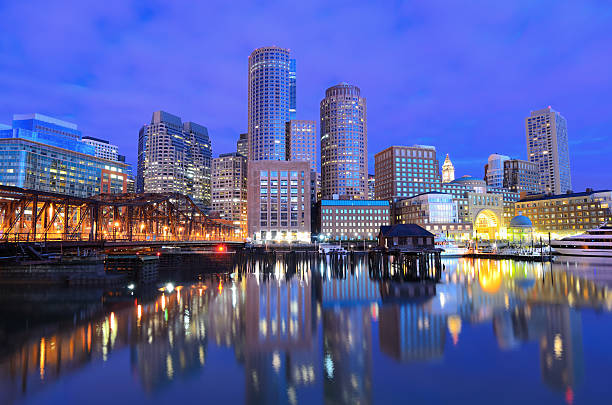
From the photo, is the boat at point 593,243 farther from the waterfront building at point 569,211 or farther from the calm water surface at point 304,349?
the waterfront building at point 569,211

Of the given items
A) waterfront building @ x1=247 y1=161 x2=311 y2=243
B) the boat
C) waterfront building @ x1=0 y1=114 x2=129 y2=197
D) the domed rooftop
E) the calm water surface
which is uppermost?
waterfront building @ x1=0 y1=114 x2=129 y2=197

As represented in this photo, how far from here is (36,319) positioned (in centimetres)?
2794

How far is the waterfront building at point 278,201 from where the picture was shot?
17562 cm

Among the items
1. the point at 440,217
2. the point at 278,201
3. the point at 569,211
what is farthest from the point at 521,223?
the point at 278,201

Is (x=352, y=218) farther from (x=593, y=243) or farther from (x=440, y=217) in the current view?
(x=593, y=243)

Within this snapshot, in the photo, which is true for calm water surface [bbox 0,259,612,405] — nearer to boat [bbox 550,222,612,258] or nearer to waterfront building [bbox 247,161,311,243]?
boat [bbox 550,222,612,258]

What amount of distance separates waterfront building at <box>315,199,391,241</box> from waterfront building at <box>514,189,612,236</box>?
73617 mm

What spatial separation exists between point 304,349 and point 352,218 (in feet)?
528

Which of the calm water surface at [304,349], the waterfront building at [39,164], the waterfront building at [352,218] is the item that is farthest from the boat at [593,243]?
the waterfront building at [39,164]

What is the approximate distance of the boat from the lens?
84062 millimetres

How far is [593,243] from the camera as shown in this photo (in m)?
86.4

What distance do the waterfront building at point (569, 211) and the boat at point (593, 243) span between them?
6966 cm

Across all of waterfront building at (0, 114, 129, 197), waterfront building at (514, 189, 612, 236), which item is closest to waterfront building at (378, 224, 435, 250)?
waterfront building at (514, 189, 612, 236)

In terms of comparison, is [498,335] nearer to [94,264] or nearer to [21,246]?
[94,264]
